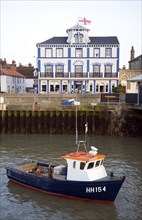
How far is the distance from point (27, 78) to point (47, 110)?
34.5 m

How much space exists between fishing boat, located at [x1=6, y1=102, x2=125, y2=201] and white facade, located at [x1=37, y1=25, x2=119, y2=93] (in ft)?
106

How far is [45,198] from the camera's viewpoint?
1602 cm

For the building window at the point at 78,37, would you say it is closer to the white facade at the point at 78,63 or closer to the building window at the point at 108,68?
the white facade at the point at 78,63

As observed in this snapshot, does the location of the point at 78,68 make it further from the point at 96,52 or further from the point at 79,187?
Answer: the point at 79,187

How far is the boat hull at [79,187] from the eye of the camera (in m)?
14.9

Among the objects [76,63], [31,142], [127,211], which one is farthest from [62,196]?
[76,63]

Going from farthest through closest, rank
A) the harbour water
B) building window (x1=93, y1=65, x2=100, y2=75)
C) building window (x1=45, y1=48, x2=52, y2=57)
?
building window (x1=93, y1=65, x2=100, y2=75)
building window (x1=45, y1=48, x2=52, y2=57)
the harbour water

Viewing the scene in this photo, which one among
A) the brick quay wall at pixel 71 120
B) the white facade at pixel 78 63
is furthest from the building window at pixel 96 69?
the brick quay wall at pixel 71 120

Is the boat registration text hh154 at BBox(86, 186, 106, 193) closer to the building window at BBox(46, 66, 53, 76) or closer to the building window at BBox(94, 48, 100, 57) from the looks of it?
the building window at BBox(46, 66, 53, 76)

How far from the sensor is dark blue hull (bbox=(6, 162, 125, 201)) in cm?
1492

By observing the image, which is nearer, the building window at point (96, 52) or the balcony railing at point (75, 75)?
the building window at point (96, 52)

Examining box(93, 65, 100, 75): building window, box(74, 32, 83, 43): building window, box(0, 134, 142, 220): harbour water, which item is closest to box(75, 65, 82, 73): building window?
box(93, 65, 100, 75): building window

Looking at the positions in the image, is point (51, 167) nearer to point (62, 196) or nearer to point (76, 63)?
point (62, 196)

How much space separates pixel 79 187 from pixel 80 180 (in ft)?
1.25
